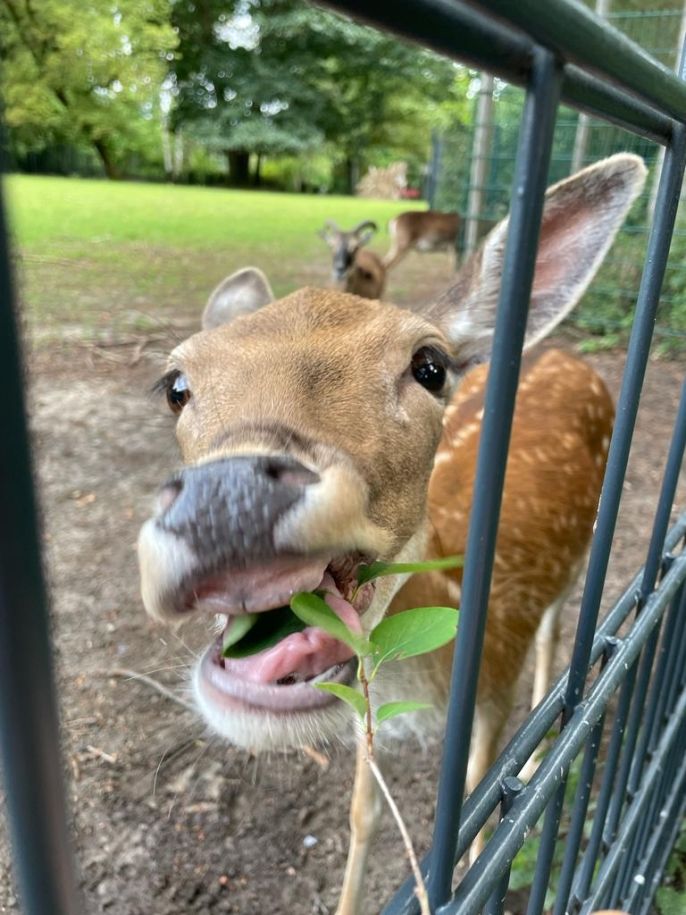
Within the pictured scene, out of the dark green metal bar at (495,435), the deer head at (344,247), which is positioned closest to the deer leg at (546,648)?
the dark green metal bar at (495,435)

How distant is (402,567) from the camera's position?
932mm

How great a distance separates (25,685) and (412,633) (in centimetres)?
52

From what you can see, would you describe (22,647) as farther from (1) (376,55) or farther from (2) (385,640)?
(1) (376,55)

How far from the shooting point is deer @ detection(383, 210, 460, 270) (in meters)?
12.3

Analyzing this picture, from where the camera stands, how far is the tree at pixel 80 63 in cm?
513

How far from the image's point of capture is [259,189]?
24344 millimetres

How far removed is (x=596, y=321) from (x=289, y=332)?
7.25 m

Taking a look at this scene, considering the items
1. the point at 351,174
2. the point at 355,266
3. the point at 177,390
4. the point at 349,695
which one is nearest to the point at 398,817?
the point at 349,695

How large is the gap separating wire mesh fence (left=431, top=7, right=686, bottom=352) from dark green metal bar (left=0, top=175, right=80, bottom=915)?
287 inches

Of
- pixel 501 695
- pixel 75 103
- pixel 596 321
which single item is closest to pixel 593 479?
pixel 501 695

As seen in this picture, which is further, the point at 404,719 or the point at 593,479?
the point at 593,479

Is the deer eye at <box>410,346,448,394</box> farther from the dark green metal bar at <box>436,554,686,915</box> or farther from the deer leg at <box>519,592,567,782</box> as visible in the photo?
the deer leg at <box>519,592,567,782</box>

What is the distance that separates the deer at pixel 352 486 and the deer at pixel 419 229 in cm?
1004

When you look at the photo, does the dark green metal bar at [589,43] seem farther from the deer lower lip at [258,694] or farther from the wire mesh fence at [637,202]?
the wire mesh fence at [637,202]
